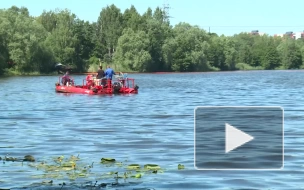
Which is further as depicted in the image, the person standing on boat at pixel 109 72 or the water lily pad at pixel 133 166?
the person standing on boat at pixel 109 72

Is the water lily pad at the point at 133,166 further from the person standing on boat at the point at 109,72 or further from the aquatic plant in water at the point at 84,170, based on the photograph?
the person standing on boat at the point at 109,72

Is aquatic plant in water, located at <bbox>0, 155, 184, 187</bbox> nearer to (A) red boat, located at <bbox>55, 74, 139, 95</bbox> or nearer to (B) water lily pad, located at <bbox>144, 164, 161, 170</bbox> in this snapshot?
(B) water lily pad, located at <bbox>144, 164, 161, 170</bbox>

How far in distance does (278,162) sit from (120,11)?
398 feet

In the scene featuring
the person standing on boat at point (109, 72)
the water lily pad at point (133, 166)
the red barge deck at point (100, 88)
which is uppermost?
the person standing on boat at point (109, 72)

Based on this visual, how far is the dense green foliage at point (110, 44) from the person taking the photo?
3477 inches

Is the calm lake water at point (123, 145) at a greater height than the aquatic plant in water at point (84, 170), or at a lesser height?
lesser
